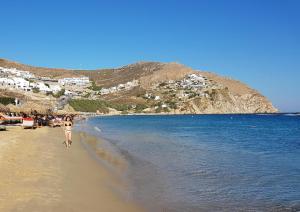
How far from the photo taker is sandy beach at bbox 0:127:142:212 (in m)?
9.98

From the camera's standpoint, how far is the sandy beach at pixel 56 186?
998 centimetres

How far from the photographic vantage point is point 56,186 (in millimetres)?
12203

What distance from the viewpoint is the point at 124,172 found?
17.5 metres

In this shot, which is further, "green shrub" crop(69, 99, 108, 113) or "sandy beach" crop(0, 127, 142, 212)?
"green shrub" crop(69, 99, 108, 113)

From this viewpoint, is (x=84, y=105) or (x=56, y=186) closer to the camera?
(x=56, y=186)

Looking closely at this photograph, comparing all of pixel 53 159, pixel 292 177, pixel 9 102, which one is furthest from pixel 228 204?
pixel 9 102

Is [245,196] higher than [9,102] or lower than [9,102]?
lower

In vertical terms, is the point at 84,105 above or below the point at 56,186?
above

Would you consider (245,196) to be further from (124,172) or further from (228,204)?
(124,172)

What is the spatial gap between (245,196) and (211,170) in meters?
5.45

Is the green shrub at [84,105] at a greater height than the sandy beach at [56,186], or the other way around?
the green shrub at [84,105]

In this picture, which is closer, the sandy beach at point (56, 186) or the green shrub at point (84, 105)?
the sandy beach at point (56, 186)

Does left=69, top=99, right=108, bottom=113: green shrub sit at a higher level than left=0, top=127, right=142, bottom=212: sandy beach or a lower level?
higher

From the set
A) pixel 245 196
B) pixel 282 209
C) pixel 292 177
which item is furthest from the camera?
pixel 292 177
